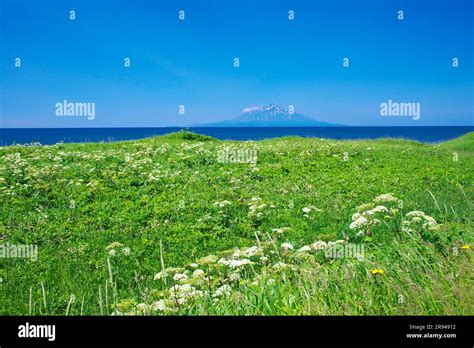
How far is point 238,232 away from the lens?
8.25 meters

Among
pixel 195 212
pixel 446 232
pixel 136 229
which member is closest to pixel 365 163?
pixel 195 212

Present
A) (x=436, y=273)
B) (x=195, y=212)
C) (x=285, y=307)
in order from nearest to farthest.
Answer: (x=285, y=307) → (x=436, y=273) → (x=195, y=212)

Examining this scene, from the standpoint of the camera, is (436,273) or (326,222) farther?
(326,222)

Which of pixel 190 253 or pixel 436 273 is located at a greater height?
pixel 436 273

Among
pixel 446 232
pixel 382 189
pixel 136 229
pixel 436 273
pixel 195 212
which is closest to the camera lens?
pixel 436 273

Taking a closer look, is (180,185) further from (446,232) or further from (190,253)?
(446,232)

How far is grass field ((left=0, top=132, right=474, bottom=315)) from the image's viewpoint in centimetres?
360

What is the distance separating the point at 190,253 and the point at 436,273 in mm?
4375

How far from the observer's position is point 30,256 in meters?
7.08

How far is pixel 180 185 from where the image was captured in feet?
38.0

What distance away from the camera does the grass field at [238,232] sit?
3.60m
